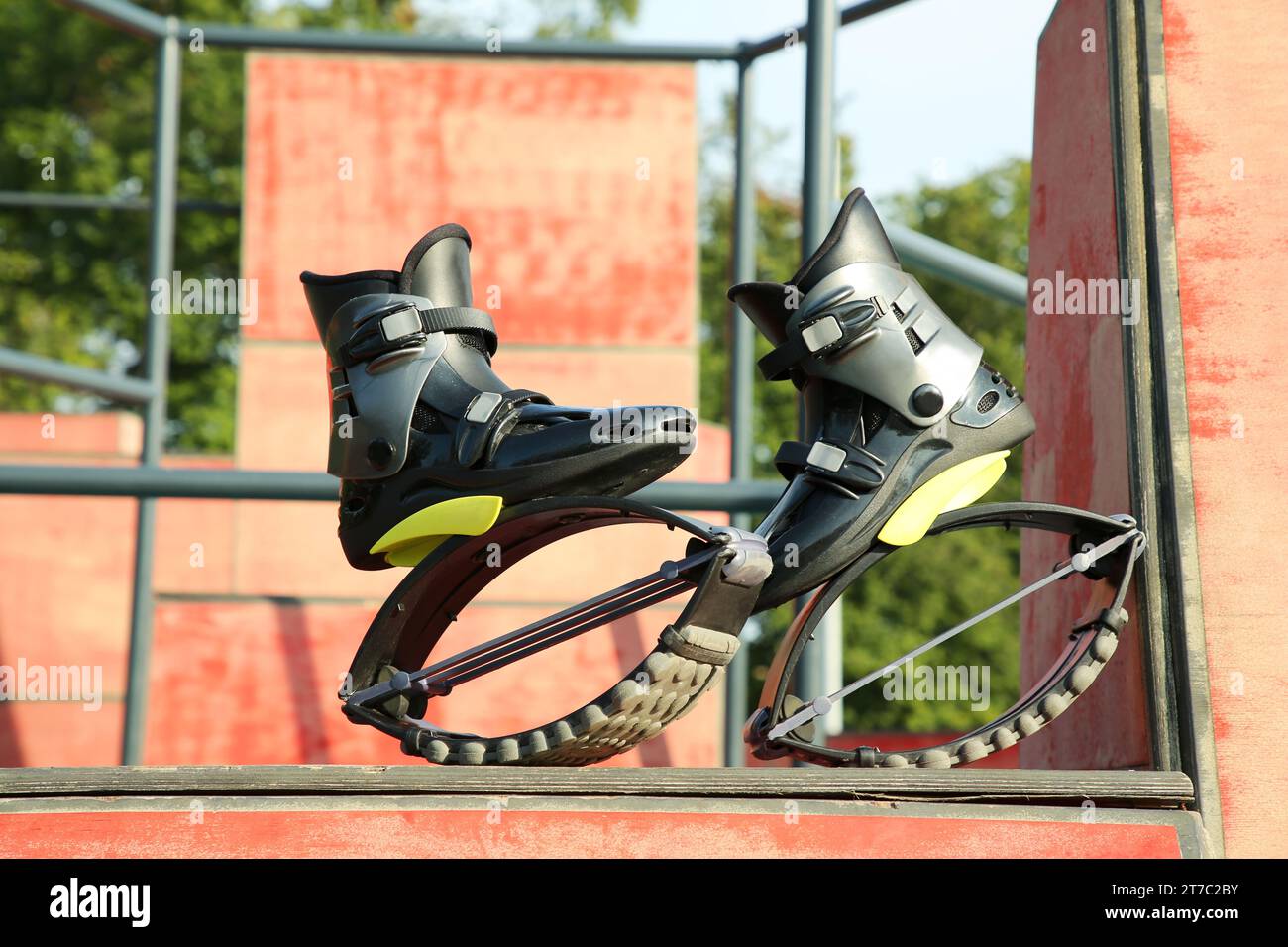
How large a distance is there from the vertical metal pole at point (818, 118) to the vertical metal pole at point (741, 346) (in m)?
1.22

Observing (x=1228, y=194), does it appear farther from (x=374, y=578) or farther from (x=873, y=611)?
(x=873, y=611)

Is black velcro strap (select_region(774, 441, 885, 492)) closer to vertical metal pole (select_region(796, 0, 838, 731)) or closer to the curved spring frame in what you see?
the curved spring frame

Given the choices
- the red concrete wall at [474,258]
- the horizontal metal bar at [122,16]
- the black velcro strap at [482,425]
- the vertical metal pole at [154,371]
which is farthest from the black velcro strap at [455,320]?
the red concrete wall at [474,258]

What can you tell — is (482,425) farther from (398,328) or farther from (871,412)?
(871,412)

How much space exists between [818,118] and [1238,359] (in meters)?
1.36

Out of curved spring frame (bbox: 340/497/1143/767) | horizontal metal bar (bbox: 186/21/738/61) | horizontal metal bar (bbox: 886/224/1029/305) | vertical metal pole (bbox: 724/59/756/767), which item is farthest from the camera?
horizontal metal bar (bbox: 186/21/738/61)

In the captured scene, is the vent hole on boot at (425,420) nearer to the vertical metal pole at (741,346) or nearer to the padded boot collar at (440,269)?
the padded boot collar at (440,269)

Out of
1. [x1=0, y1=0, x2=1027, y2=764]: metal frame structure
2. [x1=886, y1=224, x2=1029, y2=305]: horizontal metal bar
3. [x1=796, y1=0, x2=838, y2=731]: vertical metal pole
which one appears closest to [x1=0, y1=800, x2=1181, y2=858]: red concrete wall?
[x1=796, y1=0, x2=838, y2=731]: vertical metal pole

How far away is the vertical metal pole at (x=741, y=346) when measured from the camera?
509cm

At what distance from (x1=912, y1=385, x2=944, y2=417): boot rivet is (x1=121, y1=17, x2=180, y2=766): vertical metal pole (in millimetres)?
3308

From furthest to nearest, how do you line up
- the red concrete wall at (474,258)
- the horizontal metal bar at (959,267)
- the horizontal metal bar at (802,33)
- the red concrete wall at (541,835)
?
the red concrete wall at (474,258) → the horizontal metal bar at (959,267) → the horizontal metal bar at (802,33) → the red concrete wall at (541,835)

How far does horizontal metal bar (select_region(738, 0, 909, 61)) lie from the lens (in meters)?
4.34

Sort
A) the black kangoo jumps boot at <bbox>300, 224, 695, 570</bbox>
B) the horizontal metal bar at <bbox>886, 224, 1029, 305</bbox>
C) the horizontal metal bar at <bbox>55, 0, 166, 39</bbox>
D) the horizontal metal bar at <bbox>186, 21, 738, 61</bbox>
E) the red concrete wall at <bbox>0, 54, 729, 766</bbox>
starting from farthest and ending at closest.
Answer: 1. the red concrete wall at <bbox>0, 54, 729, 766</bbox>
2. the horizontal metal bar at <bbox>186, 21, 738, 61</bbox>
3. the horizontal metal bar at <bbox>55, 0, 166, 39</bbox>
4. the horizontal metal bar at <bbox>886, 224, 1029, 305</bbox>
5. the black kangoo jumps boot at <bbox>300, 224, 695, 570</bbox>
